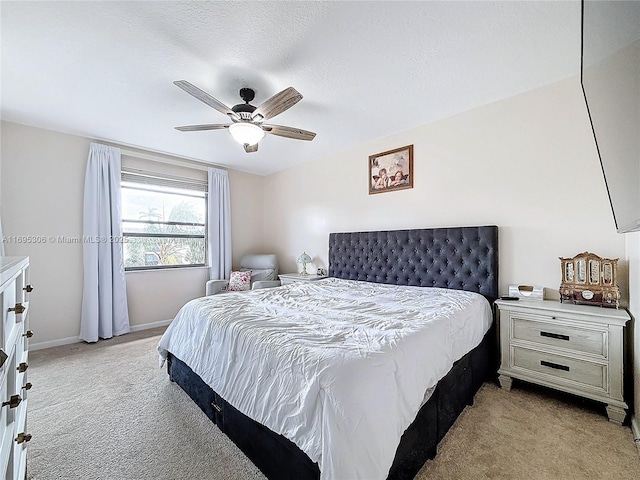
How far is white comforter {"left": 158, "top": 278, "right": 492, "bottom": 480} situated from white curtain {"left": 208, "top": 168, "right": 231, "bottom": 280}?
2441 millimetres

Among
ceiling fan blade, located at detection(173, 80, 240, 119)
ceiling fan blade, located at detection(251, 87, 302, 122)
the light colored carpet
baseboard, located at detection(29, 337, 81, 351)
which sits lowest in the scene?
the light colored carpet

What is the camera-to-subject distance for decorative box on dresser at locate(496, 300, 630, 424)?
1.89m

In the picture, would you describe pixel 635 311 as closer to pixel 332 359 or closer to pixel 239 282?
pixel 332 359

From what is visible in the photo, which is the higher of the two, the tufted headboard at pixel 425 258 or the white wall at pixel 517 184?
the white wall at pixel 517 184

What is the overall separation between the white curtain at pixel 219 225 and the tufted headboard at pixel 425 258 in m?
2.02

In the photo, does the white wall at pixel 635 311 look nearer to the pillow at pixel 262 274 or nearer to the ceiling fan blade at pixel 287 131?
the ceiling fan blade at pixel 287 131

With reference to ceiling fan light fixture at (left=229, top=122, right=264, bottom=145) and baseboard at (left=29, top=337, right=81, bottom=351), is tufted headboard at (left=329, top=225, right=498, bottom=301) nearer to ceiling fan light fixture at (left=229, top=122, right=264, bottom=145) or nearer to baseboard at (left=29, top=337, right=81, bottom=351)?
ceiling fan light fixture at (left=229, top=122, right=264, bottom=145)

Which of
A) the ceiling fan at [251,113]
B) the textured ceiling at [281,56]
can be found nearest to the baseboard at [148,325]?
the textured ceiling at [281,56]

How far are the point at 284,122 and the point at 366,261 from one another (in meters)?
2.00

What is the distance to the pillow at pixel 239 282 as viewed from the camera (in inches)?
170

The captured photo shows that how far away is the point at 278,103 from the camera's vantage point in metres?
2.18

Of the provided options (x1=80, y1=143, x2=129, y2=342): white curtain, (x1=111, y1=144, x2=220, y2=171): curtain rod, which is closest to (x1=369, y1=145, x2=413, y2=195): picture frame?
(x1=111, y1=144, x2=220, y2=171): curtain rod

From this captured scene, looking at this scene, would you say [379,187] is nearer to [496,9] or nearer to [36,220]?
[496,9]

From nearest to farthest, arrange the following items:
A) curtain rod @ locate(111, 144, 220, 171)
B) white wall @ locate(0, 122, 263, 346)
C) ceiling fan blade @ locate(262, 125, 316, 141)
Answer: ceiling fan blade @ locate(262, 125, 316, 141) < white wall @ locate(0, 122, 263, 346) < curtain rod @ locate(111, 144, 220, 171)
